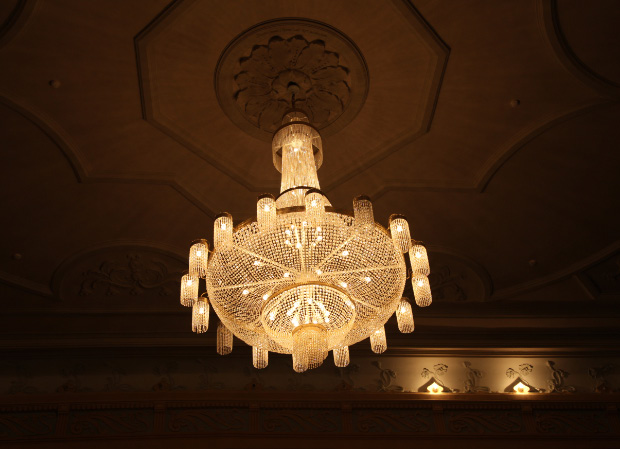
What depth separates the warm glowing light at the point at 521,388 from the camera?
6285mm

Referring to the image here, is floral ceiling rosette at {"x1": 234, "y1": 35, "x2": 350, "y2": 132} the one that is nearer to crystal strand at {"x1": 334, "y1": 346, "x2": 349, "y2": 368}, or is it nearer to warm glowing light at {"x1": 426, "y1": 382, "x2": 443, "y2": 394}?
crystal strand at {"x1": 334, "y1": 346, "x2": 349, "y2": 368}

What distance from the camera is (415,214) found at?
577 cm

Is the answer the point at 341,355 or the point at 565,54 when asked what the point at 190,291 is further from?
the point at 565,54

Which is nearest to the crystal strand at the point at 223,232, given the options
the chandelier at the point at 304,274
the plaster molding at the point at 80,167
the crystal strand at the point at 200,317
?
the chandelier at the point at 304,274

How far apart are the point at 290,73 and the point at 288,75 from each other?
0.08 ft

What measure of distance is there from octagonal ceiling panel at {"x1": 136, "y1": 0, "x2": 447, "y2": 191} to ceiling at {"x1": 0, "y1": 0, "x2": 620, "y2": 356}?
1cm

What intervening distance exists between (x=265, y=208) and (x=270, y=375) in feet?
10.3

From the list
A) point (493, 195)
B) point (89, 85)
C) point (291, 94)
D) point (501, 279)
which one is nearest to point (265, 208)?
point (291, 94)

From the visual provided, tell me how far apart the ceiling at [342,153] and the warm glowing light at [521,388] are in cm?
47

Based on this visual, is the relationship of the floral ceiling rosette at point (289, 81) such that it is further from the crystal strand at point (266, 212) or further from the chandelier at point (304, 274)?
the crystal strand at point (266, 212)

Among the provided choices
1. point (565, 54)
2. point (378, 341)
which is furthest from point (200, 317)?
point (565, 54)

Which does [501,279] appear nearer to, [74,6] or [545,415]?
[545,415]

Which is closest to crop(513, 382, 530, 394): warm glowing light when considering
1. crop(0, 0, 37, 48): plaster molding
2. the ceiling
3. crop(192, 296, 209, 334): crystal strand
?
the ceiling

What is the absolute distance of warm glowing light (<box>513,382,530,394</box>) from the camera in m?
6.29
